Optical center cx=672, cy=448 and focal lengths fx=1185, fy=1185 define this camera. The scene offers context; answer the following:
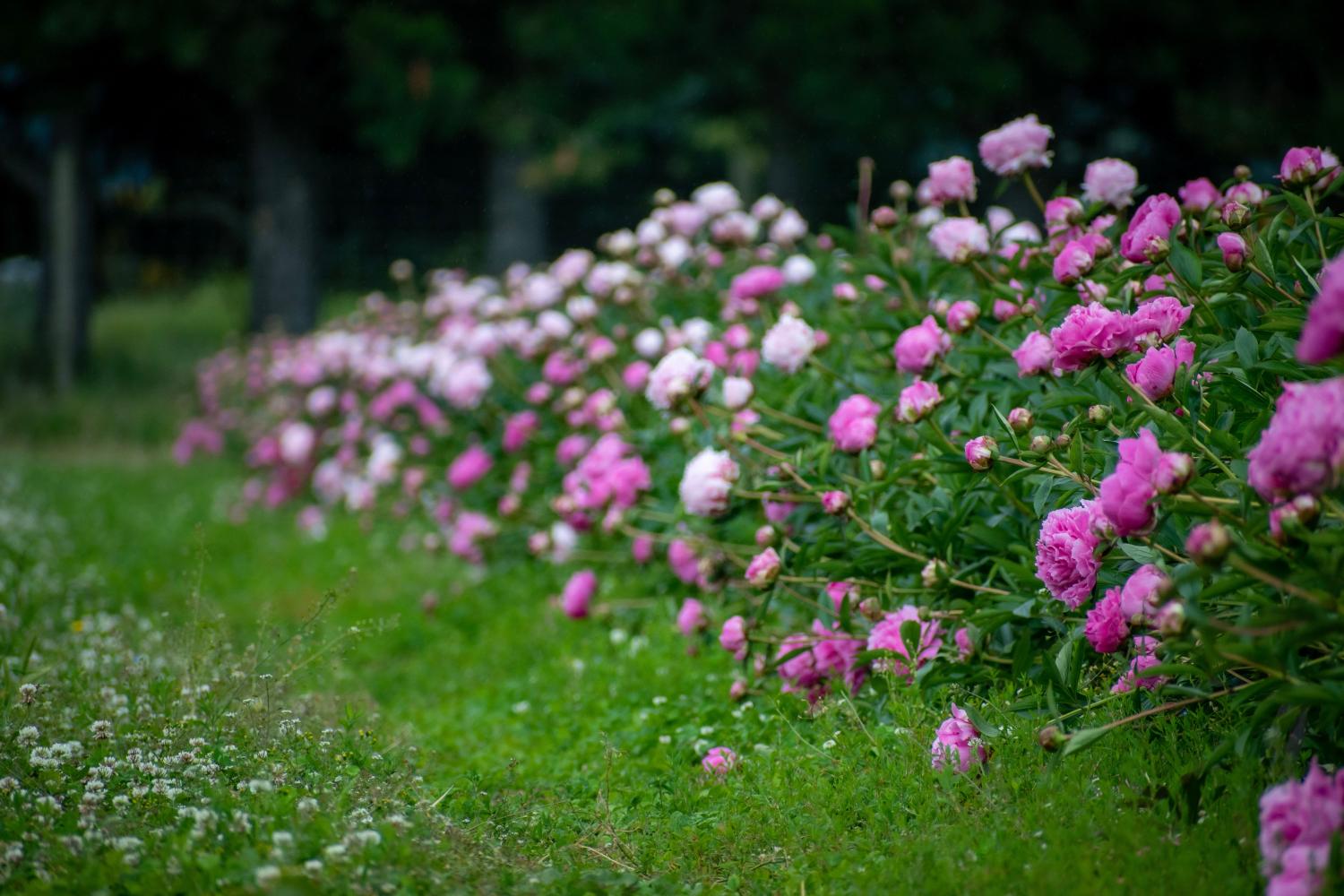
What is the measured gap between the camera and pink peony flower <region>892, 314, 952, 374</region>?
2.91 meters

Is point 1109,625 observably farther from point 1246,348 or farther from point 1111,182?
point 1111,182

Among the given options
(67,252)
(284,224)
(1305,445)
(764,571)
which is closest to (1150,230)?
(1305,445)

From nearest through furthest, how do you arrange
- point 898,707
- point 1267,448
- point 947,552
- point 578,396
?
1. point 1267,448
2. point 898,707
3. point 947,552
4. point 578,396

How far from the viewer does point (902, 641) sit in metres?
2.65

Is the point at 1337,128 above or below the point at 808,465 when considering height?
above

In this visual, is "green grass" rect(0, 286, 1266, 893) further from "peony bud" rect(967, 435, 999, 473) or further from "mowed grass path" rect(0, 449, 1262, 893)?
"peony bud" rect(967, 435, 999, 473)

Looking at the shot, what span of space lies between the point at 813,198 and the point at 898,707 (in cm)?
1167

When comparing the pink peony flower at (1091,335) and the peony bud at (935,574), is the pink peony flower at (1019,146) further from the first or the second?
the peony bud at (935,574)

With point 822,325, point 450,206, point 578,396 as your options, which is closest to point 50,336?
point 450,206

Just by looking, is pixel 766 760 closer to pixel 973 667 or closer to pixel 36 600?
pixel 973 667

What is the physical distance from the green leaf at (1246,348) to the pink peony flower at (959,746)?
2.86 ft

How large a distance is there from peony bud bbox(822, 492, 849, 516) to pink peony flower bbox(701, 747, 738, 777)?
1.99ft

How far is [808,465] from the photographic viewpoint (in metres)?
3.11

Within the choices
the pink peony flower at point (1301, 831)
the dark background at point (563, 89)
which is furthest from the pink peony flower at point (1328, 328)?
the dark background at point (563, 89)
